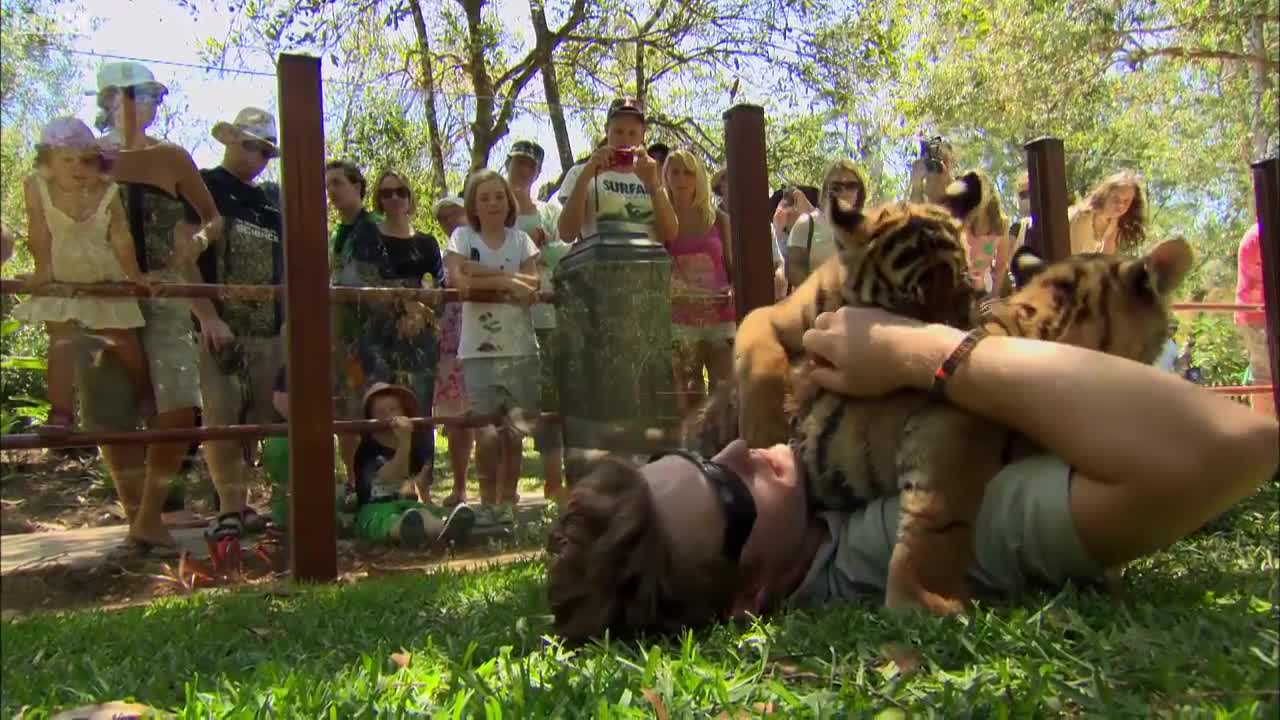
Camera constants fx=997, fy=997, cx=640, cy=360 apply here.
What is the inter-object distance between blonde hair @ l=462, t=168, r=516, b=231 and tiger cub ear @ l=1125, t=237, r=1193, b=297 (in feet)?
13.8

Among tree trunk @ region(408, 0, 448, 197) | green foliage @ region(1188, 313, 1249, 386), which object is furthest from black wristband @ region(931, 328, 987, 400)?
tree trunk @ region(408, 0, 448, 197)

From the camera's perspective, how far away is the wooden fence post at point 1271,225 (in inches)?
188

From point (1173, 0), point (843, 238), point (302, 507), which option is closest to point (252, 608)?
point (302, 507)

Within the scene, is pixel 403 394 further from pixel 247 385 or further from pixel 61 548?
pixel 61 548

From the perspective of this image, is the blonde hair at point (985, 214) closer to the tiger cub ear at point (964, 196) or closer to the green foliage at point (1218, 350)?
the tiger cub ear at point (964, 196)

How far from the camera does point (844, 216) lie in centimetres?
302

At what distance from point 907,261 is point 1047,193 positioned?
13.5ft

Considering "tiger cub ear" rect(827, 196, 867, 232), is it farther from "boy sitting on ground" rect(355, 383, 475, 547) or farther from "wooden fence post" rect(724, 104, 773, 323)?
"boy sitting on ground" rect(355, 383, 475, 547)

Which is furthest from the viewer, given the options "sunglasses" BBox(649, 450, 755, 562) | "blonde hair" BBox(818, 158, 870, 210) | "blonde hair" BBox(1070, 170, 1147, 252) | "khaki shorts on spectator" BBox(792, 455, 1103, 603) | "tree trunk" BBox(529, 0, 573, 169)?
"tree trunk" BBox(529, 0, 573, 169)

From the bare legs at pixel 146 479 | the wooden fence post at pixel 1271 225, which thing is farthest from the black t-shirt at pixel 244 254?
the wooden fence post at pixel 1271 225

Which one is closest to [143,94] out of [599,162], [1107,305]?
[599,162]

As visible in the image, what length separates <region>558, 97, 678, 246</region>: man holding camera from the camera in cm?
615

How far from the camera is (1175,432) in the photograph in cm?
193

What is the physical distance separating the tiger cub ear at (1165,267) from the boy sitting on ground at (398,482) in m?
3.86
